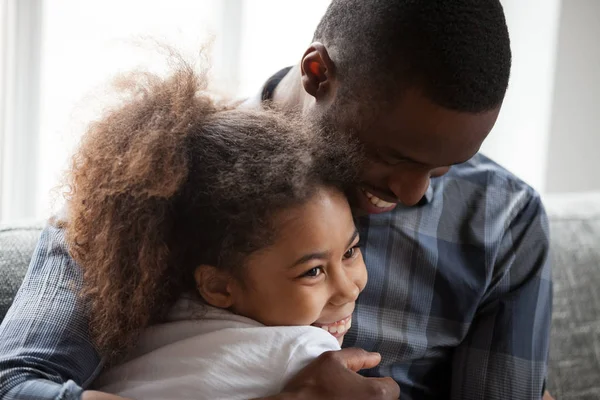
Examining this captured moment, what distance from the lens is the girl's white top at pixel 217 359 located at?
1.02 meters

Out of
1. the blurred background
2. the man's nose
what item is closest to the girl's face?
the man's nose

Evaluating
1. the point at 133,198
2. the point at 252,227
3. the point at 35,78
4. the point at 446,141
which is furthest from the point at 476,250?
the point at 35,78

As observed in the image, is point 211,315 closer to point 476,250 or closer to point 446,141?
point 446,141

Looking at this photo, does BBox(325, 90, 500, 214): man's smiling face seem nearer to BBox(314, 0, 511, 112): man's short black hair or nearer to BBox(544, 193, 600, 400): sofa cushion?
BBox(314, 0, 511, 112): man's short black hair

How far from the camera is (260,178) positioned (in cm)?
105

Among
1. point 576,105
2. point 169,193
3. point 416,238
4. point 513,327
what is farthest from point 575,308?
point 169,193

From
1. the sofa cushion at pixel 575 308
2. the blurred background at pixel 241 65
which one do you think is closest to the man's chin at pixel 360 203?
the blurred background at pixel 241 65

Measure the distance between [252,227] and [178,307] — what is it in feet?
0.52

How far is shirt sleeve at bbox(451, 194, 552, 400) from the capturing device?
142cm

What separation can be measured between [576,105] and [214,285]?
1.64 m

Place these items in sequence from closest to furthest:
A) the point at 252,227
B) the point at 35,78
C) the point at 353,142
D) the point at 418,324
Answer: the point at 252,227, the point at 353,142, the point at 418,324, the point at 35,78

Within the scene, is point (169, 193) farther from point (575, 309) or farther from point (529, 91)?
point (529, 91)

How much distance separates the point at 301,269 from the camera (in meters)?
1.06

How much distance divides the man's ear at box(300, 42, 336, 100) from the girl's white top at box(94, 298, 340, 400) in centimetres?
35
